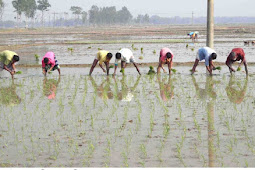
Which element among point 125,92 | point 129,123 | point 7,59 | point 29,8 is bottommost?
point 129,123

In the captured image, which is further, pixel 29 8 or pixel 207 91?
pixel 29 8

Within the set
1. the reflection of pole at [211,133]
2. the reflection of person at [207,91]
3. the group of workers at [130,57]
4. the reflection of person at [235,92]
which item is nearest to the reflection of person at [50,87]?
the group of workers at [130,57]

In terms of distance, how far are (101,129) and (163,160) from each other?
82.5 inches

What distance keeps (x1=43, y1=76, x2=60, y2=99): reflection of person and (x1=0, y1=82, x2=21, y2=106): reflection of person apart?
805mm

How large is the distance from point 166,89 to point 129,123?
4.40m

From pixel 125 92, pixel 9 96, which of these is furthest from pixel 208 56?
pixel 9 96

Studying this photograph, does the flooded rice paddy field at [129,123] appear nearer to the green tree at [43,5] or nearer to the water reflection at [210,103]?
the water reflection at [210,103]

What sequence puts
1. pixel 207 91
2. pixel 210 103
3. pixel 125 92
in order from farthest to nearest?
pixel 125 92, pixel 207 91, pixel 210 103

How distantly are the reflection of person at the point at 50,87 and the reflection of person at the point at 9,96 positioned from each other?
81 centimetres

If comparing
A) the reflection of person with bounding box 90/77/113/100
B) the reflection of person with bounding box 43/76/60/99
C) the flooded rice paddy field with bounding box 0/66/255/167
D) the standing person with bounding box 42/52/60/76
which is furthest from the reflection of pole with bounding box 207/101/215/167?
the standing person with bounding box 42/52/60/76

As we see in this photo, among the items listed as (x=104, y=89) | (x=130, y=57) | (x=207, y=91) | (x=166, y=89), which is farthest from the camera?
(x=130, y=57)

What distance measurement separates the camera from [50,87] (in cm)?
1341

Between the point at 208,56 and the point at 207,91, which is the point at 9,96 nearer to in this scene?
the point at 207,91

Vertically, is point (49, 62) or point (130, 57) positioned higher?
point (130, 57)
